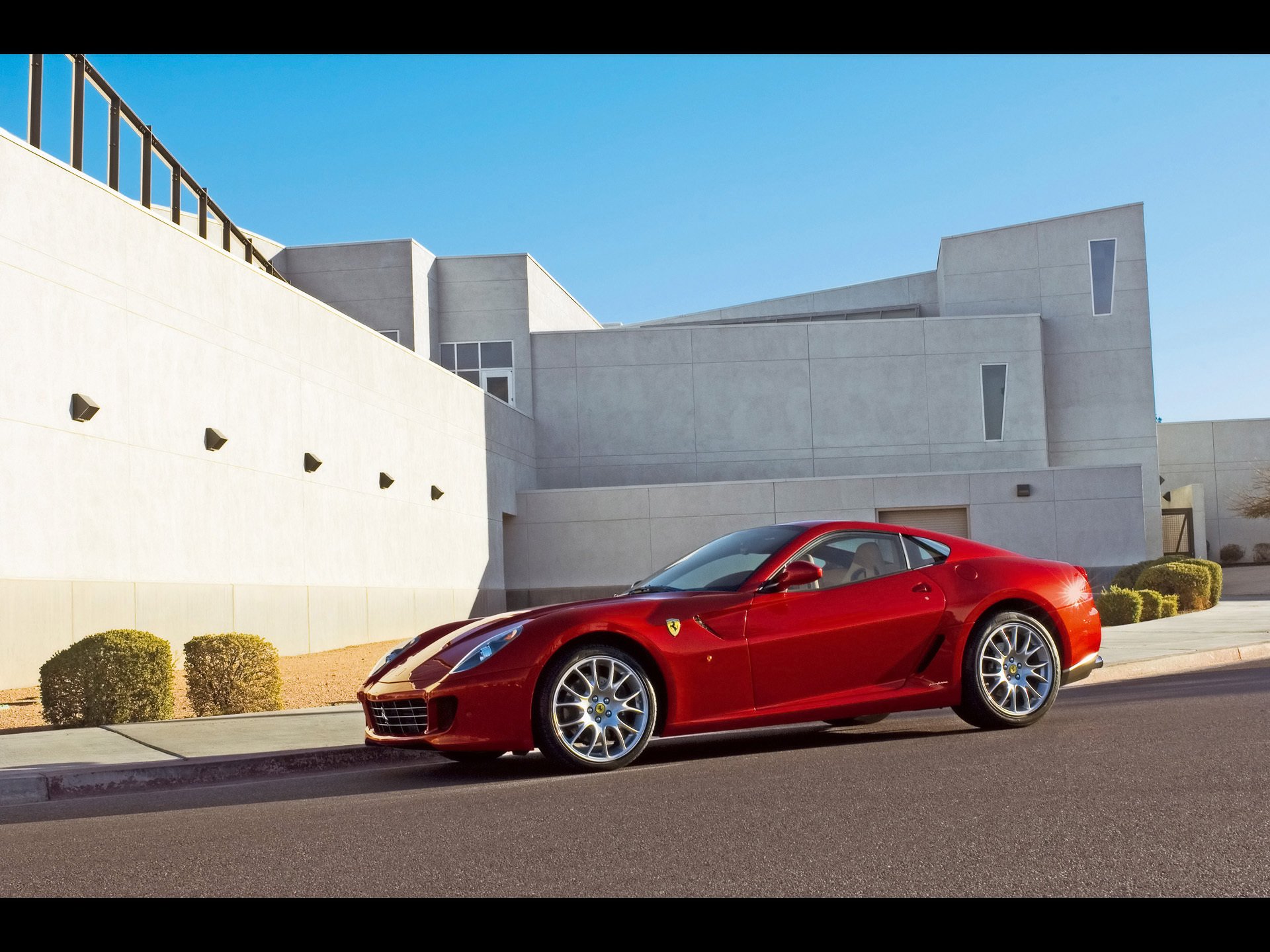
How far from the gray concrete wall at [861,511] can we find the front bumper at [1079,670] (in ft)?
83.7

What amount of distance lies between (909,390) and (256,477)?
73.3 feet

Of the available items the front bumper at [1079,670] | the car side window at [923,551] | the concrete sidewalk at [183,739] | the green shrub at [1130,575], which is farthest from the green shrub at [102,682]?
the green shrub at [1130,575]

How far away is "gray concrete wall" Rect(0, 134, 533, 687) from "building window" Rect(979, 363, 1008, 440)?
17.6m

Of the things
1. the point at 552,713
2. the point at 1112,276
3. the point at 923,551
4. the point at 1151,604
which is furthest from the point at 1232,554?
the point at 552,713

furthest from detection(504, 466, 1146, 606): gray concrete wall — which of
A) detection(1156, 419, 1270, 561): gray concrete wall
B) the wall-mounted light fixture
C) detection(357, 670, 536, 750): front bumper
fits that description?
detection(357, 670, 536, 750): front bumper

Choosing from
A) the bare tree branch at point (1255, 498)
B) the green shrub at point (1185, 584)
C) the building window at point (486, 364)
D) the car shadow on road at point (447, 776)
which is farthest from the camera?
the bare tree branch at point (1255, 498)

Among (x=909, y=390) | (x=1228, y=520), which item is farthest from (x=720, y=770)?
(x=1228, y=520)

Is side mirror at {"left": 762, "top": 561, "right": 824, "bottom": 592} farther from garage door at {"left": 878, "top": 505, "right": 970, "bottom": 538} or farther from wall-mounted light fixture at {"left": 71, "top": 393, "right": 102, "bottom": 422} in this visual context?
garage door at {"left": 878, "top": 505, "right": 970, "bottom": 538}

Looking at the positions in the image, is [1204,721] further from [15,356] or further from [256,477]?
[256,477]

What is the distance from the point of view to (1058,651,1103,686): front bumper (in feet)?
28.2

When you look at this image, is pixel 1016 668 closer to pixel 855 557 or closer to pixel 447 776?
pixel 855 557

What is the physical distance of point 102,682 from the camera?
426 inches

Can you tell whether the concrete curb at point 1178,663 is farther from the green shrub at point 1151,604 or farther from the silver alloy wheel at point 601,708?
the green shrub at point 1151,604

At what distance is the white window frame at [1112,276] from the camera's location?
38.7m
